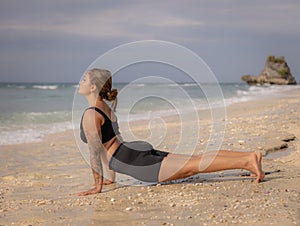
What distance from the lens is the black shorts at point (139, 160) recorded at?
17.5ft

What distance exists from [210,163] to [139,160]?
2.91 ft

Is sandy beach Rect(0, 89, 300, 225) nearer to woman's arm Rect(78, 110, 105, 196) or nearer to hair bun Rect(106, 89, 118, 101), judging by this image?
woman's arm Rect(78, 110, 105, 196)

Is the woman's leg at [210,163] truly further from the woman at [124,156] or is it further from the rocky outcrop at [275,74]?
the rocky outcrop at [275,74]

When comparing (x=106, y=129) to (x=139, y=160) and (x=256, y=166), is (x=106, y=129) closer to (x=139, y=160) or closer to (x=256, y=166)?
(x=139, y=160)

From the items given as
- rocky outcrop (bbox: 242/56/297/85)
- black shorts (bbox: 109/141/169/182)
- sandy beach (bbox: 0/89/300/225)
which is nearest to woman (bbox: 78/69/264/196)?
black shorts (bbox: 109/141/169/182)

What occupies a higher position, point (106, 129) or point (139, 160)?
point (106, 129)

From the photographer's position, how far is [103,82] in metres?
5.43

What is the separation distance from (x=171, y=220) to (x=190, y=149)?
14.2ft

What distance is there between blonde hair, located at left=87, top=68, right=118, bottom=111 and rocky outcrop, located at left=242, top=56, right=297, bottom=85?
87991mm

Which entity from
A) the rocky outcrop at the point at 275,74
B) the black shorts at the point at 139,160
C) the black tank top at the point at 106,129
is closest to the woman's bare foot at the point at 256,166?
the black shorts at the point at 139,160

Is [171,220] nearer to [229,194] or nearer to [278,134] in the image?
[229,194]

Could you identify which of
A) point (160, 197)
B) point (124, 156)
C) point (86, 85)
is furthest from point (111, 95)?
point (160, 197)

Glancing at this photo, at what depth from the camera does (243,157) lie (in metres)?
5.27

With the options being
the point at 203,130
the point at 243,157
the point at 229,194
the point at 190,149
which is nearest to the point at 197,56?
the point at 243,157
